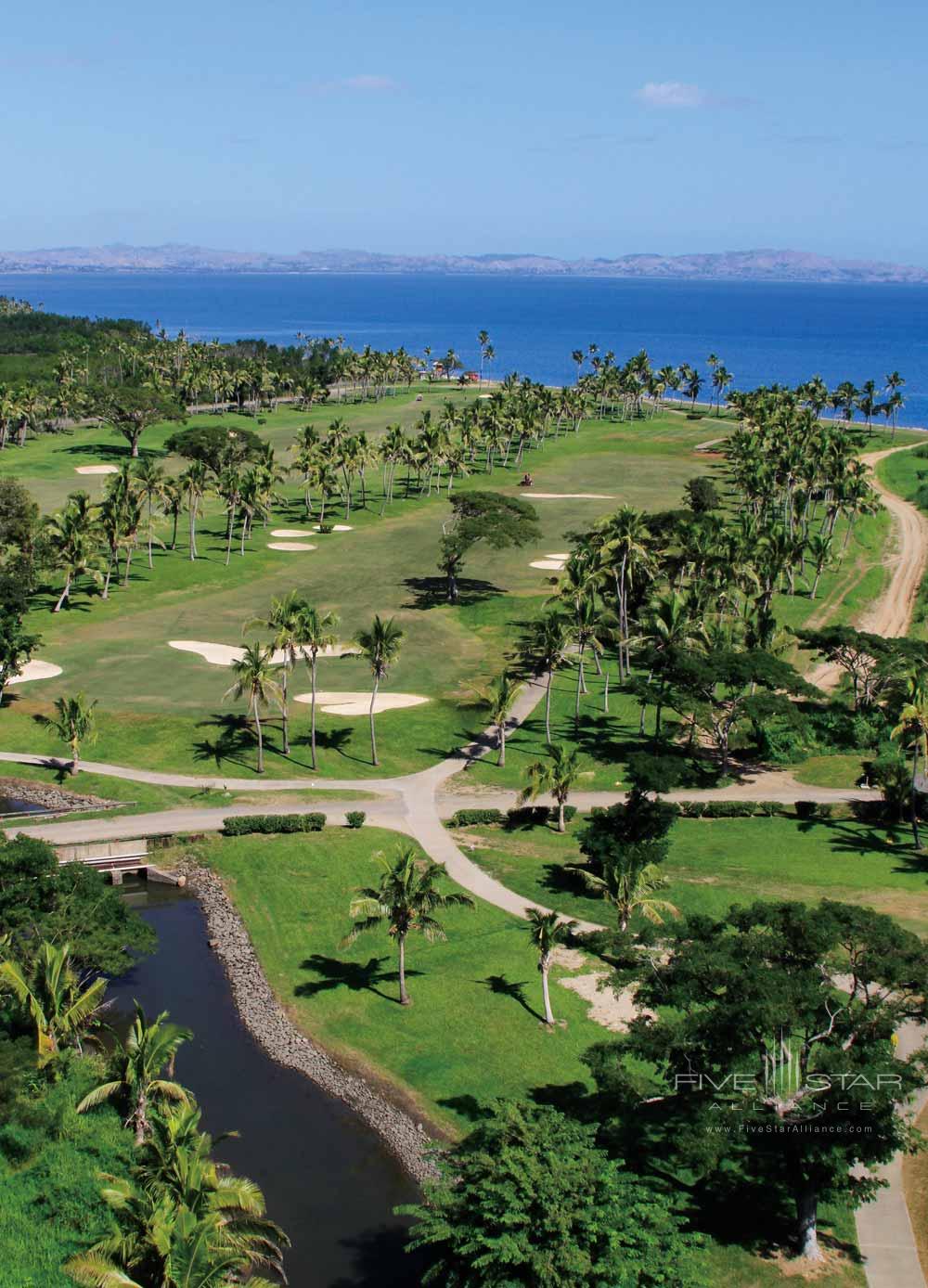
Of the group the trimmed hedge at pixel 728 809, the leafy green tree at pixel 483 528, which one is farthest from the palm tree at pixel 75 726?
the leafy green tree at pixel 483 528

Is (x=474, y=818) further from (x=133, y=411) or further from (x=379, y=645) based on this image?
(x=133, y=411)

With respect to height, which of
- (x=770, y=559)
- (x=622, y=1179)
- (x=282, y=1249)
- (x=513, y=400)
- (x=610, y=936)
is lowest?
(x=282, y=1249)

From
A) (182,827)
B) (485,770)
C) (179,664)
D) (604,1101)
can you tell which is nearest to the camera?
(604,1101)

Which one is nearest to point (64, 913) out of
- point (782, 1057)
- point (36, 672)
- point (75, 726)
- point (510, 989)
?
point (510, 989)

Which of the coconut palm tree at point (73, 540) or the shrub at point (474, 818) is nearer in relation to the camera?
the shrub at point (474, 818)

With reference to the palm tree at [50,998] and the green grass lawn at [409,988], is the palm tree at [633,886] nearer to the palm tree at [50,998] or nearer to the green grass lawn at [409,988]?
the green grass lawn at [409,988]

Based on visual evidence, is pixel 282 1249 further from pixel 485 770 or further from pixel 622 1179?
pixel 485 770

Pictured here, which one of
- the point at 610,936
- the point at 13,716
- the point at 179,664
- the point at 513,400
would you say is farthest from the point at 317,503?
the point at 610,936

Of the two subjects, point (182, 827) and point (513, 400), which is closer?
point (182, 827)
